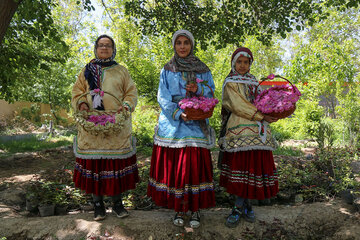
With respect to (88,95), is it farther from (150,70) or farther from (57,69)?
(57,69)

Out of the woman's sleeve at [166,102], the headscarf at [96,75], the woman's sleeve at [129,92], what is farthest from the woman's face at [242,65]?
the headscarf at [96,75]

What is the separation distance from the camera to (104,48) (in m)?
2.82

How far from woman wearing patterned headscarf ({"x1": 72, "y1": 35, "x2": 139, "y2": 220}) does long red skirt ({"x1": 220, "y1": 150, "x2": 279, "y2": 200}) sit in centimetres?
113

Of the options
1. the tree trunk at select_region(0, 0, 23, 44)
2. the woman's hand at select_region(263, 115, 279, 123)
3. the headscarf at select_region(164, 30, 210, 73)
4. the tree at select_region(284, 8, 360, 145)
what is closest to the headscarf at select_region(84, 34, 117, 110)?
the headscarf at select_region(164, 30, 210, 73)

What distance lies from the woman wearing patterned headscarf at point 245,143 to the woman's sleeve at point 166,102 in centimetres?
58

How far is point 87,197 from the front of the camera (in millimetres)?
3746

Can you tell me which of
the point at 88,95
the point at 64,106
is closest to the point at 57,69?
the point at 64,106

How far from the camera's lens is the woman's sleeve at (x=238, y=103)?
262 centimetres

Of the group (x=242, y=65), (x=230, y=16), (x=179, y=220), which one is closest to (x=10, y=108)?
(x=230, y=16)

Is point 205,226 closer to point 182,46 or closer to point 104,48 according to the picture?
point 182,46

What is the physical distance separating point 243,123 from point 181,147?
0.70 m

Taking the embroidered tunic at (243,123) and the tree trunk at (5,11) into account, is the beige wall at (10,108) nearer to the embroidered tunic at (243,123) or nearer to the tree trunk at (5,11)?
→ the tree trunk at (5,11)

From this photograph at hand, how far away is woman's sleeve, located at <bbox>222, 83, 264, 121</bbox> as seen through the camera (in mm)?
2625

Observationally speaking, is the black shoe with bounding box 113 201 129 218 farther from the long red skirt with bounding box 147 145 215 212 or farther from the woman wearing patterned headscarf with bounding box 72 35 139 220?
the long red skirt with bounding box 147 145 215 212
